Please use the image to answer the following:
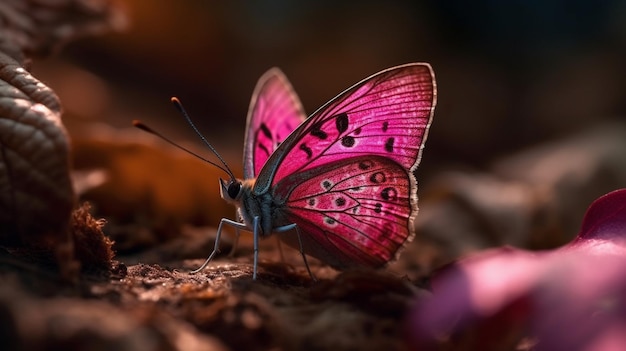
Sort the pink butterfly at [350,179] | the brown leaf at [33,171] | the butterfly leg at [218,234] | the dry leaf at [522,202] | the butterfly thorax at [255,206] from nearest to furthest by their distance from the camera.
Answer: the brown leaf at [33,171]
the butterfly leg at [218,234]
the pink butterfly at [350,179]
the butterfly thorax at [255,206]
the dry leaf at [522,202]

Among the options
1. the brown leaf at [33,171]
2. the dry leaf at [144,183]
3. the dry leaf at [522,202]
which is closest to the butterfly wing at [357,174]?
the dry leaf at [144,183]

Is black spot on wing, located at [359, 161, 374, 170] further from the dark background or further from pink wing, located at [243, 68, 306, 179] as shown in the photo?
the dark background

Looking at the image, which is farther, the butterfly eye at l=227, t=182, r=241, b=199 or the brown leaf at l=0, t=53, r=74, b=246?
the butterfly eye at l=227, t=182, r=241, b=199

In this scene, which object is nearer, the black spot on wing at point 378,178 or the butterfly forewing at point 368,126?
the butterfly forewing at point 368,126

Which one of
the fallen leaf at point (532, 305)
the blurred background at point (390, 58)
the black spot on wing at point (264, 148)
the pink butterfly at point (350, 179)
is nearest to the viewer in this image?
the fallen leaf at point (532, 305)

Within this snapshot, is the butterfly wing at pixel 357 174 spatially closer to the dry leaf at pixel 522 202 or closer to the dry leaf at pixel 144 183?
the dry leaf at pixel 144 183

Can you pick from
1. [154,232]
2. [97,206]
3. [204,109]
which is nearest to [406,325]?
[154,232]

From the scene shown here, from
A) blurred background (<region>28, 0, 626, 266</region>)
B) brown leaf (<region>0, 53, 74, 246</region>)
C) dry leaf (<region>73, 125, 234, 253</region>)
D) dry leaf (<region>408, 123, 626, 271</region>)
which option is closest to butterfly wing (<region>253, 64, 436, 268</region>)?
dry leaf (<region>73, 125, 234, 253</region>)
